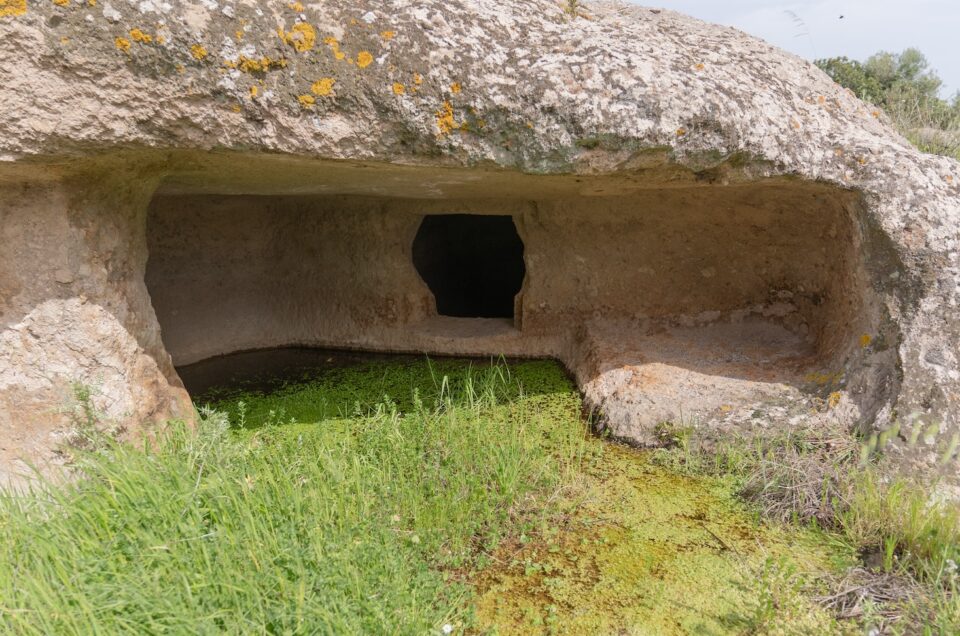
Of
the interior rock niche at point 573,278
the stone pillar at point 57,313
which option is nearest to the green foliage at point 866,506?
the interior rock niche at point 573,278

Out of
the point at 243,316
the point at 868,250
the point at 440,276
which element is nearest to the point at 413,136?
the point at 868,250

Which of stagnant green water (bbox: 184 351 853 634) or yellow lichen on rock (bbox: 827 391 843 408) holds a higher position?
yellow lichen on rock (bbox: 827 391 843 408)

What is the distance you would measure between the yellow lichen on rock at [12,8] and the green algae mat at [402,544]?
1.48 m

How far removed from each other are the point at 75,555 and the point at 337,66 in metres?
1.79

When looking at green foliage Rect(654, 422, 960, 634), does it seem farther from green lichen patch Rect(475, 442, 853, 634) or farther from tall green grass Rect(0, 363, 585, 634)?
tall green grass Rect(0, 363, 585, 634)

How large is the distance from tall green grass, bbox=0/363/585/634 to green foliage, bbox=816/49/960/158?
17.4ft

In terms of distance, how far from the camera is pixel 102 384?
260cm

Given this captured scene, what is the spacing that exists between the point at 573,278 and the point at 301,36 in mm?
2781

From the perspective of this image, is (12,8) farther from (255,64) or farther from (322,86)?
(322,86)

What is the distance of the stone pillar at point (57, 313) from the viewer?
2.46m

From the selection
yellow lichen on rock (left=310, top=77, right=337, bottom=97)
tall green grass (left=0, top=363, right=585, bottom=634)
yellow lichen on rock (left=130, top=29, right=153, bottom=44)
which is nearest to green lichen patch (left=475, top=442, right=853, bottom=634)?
tall green grass (left=0, top=363, right=585, bottom=634)

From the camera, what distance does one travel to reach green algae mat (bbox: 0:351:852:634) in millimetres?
1766

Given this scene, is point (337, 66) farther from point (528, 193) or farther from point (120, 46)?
point (528, 193)

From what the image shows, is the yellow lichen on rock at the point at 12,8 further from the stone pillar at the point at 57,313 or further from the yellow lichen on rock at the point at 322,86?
the yellow lichen on rock at the point at 322,86
